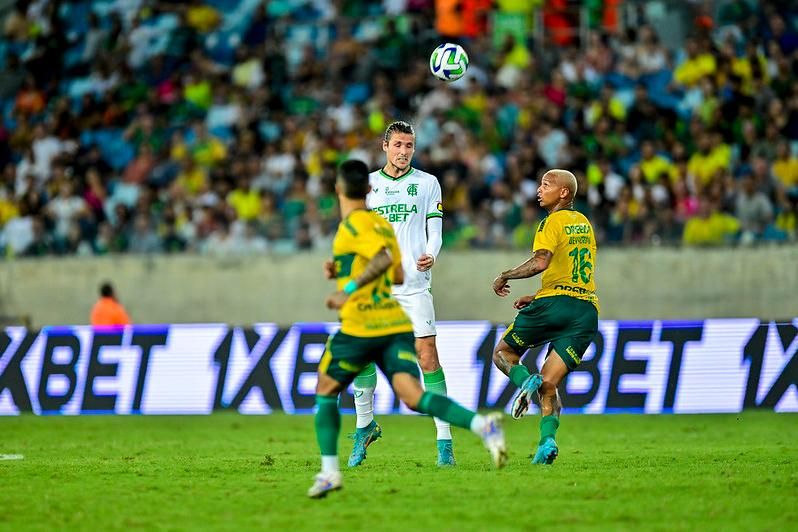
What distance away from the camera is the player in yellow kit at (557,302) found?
414 inches

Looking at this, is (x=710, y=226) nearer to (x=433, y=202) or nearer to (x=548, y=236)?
(x=433, y=202)

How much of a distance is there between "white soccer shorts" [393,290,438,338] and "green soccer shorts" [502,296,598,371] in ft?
2.58

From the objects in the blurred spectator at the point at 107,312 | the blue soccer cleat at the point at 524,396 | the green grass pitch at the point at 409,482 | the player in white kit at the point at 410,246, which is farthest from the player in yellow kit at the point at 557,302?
the blurred spectator at the point at 107,312

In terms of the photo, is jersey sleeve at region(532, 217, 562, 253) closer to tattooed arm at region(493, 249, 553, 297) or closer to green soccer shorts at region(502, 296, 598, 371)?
tattooed arm at region(493, 249, 553, 297)

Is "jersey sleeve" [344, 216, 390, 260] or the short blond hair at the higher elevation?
the short blond hair

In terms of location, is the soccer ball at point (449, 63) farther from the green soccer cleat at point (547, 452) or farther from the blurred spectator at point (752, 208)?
the blurred spectator at point (752, 208)

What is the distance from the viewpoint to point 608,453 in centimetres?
1191

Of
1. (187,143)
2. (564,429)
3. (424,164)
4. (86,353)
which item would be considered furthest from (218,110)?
(564,429)

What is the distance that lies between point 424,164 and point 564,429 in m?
6.35

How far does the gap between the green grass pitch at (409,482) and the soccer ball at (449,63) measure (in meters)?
3.55

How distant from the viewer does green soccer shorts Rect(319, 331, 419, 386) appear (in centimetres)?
862

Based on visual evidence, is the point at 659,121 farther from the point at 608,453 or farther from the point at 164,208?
the point at 608,453

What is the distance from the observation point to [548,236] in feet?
34.3

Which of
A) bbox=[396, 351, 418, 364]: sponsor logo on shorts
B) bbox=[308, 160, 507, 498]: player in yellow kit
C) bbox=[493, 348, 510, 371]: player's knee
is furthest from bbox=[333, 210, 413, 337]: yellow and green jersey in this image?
bbox=[493, 348, 510, 371]: player's knee
